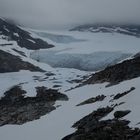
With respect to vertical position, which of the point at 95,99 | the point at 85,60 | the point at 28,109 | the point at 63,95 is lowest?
the point at 85,60

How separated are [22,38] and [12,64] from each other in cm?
5433

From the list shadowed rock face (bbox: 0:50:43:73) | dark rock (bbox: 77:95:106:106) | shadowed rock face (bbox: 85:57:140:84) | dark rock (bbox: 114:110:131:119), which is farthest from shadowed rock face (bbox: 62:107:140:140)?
shadowed rock face (bbox: 0:50:43:73)

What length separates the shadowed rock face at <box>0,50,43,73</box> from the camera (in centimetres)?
11443

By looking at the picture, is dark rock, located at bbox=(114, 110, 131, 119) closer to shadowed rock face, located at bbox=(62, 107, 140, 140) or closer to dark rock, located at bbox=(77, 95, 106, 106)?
shadowed rock face, located at bbox=(62, 107, 140, 140)

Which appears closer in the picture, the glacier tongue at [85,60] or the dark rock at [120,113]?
the dark rock at [120,113]

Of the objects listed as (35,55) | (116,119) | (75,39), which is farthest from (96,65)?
(116,119)

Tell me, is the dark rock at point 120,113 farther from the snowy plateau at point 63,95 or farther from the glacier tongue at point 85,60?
the glacier tongue at point 85,60

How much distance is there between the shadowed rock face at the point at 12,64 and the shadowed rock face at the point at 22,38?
34230 millimetres

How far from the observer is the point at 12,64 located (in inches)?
4636

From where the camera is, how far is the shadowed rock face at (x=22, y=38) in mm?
163875

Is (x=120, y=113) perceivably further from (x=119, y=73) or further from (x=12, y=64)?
(x=12, y=64)

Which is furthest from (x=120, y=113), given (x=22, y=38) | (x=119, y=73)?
(x=22, y=38)

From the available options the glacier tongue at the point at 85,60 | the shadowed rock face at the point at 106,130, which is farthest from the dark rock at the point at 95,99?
the glacier tongue at the point at 85,60

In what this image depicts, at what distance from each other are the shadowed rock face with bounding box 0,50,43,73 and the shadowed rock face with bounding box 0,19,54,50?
3423cm
